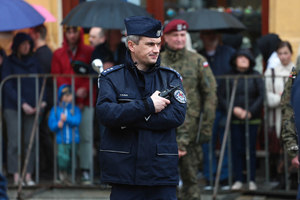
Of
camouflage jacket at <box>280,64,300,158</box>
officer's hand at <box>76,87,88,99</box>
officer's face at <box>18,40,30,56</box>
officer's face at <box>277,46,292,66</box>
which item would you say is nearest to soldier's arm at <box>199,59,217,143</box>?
camouflage jacket at <box>280,64,300,158</box>

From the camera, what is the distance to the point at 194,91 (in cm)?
776

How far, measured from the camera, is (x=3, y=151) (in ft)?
33.2

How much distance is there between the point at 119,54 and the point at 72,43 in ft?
2.88

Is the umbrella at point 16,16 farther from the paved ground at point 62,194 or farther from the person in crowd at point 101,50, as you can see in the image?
the paved ground at point 62,194

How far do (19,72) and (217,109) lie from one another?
2.48 metres

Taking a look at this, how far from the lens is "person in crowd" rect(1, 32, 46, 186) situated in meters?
9.57

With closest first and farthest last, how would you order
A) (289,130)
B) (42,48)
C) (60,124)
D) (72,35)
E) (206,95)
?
(289,130), (206,95), (60,124), (72,35), (42,48)

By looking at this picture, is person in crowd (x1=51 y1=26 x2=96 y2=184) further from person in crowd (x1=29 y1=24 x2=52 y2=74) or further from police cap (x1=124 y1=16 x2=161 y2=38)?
police cap (x1=124 y1=16 x2=161 y2=38)

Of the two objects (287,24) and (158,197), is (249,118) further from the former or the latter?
(158,197)

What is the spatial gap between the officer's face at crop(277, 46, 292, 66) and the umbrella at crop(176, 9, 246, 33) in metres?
0.89

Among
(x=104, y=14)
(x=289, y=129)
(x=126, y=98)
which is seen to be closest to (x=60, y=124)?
(x=104, y=14)

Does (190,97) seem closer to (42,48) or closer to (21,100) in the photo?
(21,100)

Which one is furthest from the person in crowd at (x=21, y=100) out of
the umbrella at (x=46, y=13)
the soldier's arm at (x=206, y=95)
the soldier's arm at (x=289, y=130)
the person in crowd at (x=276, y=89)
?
the soldier's arm at (x=289, y=130)

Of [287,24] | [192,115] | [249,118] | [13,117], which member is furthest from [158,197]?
[287,24]
